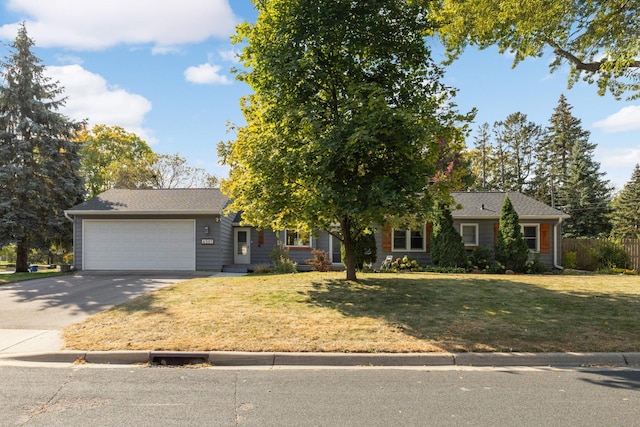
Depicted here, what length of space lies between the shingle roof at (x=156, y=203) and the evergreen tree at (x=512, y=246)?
1120cm

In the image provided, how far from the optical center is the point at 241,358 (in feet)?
17.7

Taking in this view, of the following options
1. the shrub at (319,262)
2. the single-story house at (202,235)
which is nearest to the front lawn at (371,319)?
the shrub at (319,262)

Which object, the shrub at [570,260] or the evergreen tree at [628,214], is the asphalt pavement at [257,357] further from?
the evergreen tree at [628,214]

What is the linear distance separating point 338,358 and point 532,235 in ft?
52.0

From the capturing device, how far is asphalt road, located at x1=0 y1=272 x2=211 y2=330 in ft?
25.2

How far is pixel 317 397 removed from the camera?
13.7 feet

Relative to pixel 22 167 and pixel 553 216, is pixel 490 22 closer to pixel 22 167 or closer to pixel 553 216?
pixel 553 216

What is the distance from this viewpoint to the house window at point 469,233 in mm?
18047

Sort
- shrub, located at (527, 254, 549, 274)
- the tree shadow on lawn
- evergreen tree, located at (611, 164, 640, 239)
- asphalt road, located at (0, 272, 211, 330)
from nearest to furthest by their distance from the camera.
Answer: the tree shadow on lawn
asphalt road, located at (0, 272, 211, 330)
shrub, located at (527, 254, 549, 274)
evergreen tree, located at (611, 164, 640, 239)

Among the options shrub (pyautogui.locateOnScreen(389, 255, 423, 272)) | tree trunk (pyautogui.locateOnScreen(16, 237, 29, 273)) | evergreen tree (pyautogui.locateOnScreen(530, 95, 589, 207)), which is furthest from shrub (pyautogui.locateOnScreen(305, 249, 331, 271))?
evergreen tree (pyautogui.locateOnScreen(530, 95, 589, 207))

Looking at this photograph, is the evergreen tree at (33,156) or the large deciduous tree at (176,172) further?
the large deciduous tree at (176,172)

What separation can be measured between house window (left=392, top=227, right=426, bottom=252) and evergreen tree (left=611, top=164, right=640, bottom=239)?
22.1 metres

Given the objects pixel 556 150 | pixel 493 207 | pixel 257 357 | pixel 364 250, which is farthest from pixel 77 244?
pixel 556 150

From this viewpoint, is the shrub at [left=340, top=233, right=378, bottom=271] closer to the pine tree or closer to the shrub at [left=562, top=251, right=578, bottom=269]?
the shrub at [left=562, top=251, right=578, bottom=269]
